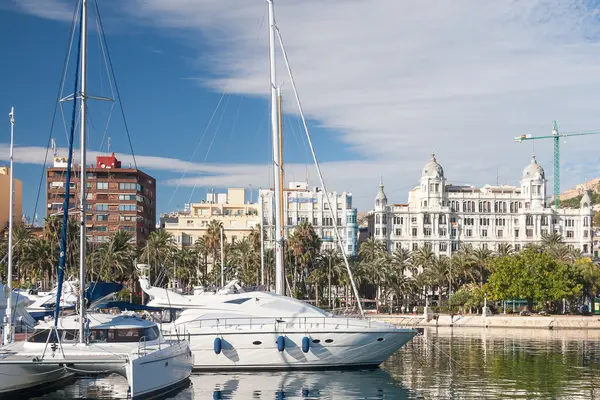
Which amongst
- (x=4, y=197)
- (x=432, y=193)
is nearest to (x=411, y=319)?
(x=432, y=193)

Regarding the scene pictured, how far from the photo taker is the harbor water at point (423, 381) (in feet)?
117

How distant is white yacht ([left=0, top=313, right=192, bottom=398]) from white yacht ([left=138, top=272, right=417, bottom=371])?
17.1ft

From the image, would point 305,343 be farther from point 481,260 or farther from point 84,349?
point 481,260

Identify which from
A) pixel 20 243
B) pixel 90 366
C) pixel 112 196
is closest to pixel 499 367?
pixel 90 366

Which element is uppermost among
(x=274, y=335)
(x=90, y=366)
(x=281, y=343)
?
(x=274, y=335)

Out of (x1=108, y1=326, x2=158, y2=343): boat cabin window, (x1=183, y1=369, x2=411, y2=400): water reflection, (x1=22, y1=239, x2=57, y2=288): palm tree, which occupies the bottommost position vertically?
(x1=183, y1=369, x2=411, y2=400): water reflection

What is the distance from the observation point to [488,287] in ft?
331

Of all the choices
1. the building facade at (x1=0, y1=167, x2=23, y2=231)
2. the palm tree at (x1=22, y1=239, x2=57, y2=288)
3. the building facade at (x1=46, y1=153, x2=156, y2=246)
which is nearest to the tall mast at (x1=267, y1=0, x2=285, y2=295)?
the palm tree at (x1=22, y1=239, x2=57, y2=288)

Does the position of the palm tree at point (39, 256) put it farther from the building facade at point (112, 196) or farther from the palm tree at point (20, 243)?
the building facade at point (112, 196)

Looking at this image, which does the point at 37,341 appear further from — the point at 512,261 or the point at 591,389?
the point at 512,261

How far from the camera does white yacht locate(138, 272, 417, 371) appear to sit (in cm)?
4172

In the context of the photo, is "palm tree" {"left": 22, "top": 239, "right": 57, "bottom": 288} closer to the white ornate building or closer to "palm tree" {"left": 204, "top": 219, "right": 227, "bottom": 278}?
"palm tree" {"left": 204, "top": 219, "right": 227, "bottom": 278}

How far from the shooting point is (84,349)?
107ft

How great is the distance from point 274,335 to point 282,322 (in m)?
0.87
